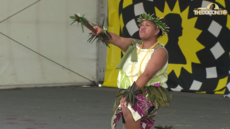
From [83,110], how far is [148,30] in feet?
9.39

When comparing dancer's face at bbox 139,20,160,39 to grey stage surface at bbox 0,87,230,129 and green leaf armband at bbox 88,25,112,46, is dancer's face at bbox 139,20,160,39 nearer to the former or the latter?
green leaf armband at bbox 88,25,112,46

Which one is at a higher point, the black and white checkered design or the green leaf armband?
the green leaf armband

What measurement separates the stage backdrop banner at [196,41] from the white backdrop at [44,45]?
4.18 ft

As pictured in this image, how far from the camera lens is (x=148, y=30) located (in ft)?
10.4

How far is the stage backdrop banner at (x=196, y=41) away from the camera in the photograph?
7820 mm

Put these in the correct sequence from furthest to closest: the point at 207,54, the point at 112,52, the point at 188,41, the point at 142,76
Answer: the point at 112,52 → the point at 188,41 → the point at 207,54 → the point at 142,76

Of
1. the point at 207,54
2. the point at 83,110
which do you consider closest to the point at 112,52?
the point at 207,54

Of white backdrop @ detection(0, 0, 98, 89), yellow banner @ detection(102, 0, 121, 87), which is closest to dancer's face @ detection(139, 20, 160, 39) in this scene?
white backdrop @ detection(0, 0, 98, 89)

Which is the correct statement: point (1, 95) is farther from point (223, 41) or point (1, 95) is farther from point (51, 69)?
point (223, 41)

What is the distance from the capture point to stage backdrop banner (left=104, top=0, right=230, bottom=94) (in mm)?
7820

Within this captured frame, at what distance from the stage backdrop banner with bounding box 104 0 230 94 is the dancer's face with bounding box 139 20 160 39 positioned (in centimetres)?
493

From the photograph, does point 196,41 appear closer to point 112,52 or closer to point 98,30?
point 112,52

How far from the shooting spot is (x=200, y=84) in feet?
26.7

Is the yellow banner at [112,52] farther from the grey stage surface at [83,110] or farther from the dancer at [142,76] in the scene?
the dancer at [142,76]
